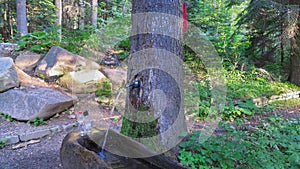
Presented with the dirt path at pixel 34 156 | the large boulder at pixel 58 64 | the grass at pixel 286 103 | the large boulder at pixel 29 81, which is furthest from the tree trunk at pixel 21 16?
the grass at pixel 286 103

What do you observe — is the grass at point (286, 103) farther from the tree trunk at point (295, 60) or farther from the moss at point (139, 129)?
the moss at point (139, 129)

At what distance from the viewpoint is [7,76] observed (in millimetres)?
3439

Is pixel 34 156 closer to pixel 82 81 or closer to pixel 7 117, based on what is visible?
pixel 7 117

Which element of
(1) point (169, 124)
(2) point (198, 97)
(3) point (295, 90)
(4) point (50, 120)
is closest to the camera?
(1) point (169, 124)

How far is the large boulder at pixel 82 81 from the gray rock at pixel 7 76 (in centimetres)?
79

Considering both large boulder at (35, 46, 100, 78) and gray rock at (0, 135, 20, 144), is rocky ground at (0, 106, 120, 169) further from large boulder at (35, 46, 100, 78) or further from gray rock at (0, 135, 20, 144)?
large boulder at (35, 46, 100, 78)

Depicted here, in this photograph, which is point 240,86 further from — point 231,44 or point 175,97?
point 175,97

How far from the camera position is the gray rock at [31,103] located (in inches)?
123

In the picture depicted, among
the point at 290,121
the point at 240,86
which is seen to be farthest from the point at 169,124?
the point at 240,86

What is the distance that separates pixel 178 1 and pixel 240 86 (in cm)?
335

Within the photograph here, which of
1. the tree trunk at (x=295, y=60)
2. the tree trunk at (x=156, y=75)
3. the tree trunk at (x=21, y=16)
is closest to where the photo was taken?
the tree trunk at (x=156, y=75)

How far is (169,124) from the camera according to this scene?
210cm

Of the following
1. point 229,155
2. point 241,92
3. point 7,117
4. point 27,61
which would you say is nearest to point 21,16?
point 27,61

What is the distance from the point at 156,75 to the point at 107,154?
852 millimetres
